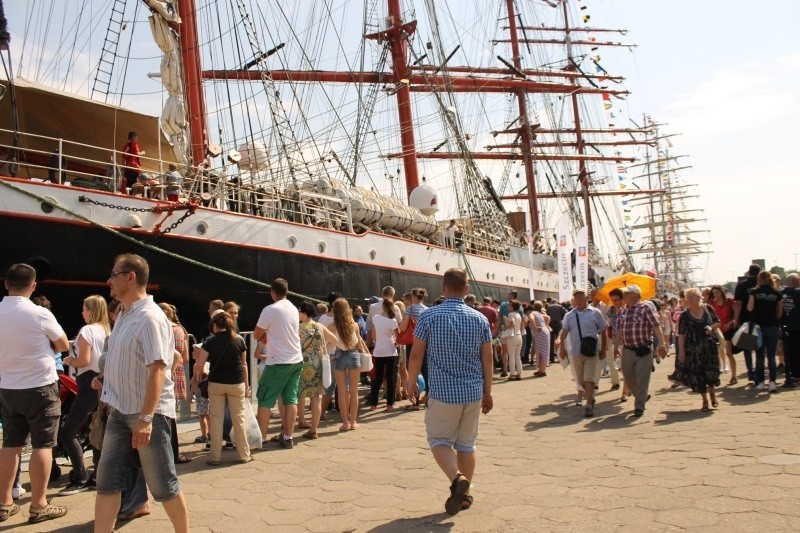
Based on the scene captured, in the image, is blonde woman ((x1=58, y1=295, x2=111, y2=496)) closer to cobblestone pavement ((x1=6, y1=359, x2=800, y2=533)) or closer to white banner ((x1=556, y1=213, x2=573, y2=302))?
cobblestone pavement ((x1=6, y1=359, x2=800, y2=533))

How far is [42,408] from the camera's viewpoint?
5102mm

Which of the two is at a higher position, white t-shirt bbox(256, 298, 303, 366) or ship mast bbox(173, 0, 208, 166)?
ship mast bbox(173, 0, 208, 166)

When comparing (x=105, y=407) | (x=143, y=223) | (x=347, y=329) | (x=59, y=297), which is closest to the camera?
(x=105, y=407)

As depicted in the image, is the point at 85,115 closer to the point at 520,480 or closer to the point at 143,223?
the point at 143,223

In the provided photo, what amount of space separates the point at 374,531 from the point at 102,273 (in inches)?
357

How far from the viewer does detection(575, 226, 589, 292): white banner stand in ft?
72.5

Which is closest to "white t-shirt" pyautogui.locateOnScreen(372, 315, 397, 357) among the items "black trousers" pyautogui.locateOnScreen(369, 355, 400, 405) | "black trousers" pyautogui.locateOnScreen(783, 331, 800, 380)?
"black trousers" pyautogui.locateOnScreen(369, 355, 400, 405)

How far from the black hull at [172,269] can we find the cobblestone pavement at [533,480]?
444cm

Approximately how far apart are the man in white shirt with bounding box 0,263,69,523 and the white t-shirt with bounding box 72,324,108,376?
0.54m

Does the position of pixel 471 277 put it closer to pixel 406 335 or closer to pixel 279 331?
pixel 406 335

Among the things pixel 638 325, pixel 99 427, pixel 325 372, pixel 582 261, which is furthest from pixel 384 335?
pixel 582 261

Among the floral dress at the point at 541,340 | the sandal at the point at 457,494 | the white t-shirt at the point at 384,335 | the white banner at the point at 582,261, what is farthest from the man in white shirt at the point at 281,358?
the white banner at the point at 582,261

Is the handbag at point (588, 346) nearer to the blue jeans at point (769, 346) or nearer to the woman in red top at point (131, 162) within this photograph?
the blue jeans at point (769, 346)

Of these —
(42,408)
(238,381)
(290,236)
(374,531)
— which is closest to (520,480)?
(374,531)
